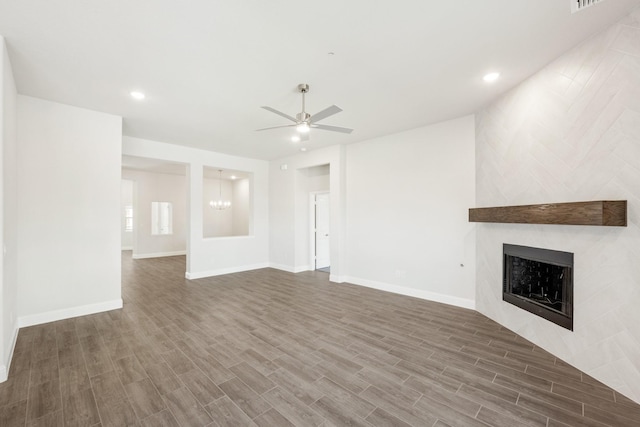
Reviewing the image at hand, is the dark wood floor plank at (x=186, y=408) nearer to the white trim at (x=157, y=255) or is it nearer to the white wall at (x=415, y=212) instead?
the white wall at (x=415, y=212)

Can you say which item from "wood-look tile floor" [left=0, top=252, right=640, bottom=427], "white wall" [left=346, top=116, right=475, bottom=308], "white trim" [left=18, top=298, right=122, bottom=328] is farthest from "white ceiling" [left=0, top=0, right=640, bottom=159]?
"wood-look tile floor" [left=0, top=252, right=640, bottom=427]

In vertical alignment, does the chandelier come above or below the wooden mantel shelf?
above

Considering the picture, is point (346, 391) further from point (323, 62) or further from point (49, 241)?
point (49, 241)

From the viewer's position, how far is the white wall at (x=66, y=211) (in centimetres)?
355

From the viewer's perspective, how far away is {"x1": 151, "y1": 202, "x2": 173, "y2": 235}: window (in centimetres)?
978

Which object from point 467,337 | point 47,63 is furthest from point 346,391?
point 47,63

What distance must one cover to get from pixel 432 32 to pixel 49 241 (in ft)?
17.6

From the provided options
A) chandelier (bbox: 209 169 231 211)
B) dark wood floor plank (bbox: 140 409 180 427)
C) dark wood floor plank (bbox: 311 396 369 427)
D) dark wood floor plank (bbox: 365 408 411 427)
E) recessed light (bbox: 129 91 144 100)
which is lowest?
dark wood floor plank (bbox: 311 396 369 427)

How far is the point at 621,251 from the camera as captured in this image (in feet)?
7.31

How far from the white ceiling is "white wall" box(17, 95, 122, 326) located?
1.14 feet

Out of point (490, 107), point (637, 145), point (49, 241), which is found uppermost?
point (490, 107)

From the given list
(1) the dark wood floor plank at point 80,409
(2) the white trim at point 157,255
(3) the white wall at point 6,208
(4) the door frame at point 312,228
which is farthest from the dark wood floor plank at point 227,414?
(2) the white trim at point 157,255

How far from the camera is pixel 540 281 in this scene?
3.10 m

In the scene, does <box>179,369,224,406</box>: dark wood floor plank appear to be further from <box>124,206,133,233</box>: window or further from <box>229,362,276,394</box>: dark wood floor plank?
<box>124,206,133,233</box>: window
